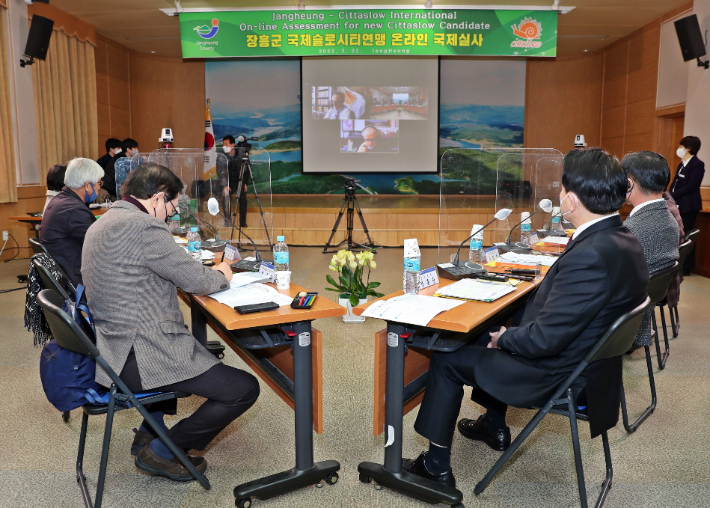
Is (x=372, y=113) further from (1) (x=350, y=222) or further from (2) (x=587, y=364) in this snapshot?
(2) (x=587, y=364)

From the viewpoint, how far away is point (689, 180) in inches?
226

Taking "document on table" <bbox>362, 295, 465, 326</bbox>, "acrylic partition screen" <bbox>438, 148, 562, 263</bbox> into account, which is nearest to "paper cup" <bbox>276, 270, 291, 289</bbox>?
"document on table" <bbox>362, 295, 465, 326</bbox>

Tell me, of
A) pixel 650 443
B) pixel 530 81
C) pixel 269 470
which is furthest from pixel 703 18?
pixel 269 470

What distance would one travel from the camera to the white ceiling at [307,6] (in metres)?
7.07

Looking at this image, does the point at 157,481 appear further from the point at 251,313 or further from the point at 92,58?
the point at 92,58

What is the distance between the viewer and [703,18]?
6633mm

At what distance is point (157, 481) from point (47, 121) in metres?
6.50

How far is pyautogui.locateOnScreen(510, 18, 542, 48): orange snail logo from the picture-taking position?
6.46 meters

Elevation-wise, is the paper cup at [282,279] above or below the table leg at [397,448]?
above

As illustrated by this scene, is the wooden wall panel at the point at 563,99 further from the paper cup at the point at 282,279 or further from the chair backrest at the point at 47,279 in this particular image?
the chair backrest at the point at 47,279

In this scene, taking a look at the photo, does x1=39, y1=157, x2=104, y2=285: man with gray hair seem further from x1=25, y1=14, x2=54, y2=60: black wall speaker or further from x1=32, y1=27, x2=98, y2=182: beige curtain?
x1=32, y1=27, x2=98, y2=182: beige curtain

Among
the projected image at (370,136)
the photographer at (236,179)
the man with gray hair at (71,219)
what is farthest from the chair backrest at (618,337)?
the projected image at (370,136)

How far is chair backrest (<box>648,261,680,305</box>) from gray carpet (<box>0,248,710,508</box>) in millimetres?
694

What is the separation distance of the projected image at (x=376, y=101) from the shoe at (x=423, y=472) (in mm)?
8150
